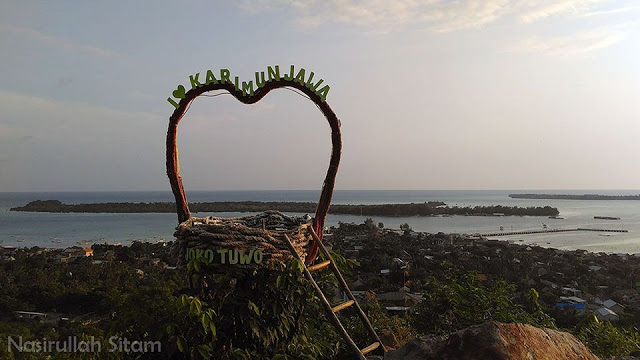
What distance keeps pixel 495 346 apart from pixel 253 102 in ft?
5.60

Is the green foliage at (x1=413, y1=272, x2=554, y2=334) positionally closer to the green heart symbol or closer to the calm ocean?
the green heart symbol

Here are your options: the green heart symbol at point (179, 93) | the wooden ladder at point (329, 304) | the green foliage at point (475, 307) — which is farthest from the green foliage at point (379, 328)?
the green heart symbol at point (179, 93)

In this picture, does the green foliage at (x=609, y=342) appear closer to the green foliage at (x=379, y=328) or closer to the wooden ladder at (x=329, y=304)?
the green foliage at (x=379, y=328)

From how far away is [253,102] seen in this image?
2.43 metres

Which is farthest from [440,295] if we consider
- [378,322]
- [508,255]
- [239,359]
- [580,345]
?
[508,255]

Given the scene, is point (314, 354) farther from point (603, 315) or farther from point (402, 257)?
point (402, 257)

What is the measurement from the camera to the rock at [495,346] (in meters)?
1.84

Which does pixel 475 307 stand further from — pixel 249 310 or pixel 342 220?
pixel 342 220

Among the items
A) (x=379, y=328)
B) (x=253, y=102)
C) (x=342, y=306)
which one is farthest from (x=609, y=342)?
(x=253, y=102)

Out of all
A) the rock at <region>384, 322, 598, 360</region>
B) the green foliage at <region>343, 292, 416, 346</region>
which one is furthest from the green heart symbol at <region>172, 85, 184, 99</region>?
the green foliage at <region>343, 292, 416, 346</region>

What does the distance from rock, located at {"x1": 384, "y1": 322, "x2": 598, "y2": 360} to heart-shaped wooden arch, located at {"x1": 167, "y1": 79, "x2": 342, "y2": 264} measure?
75 centimetres

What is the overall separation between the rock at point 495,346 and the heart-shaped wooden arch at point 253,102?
746mm

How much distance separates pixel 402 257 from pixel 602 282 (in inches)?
302

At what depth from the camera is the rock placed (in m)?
1.84
